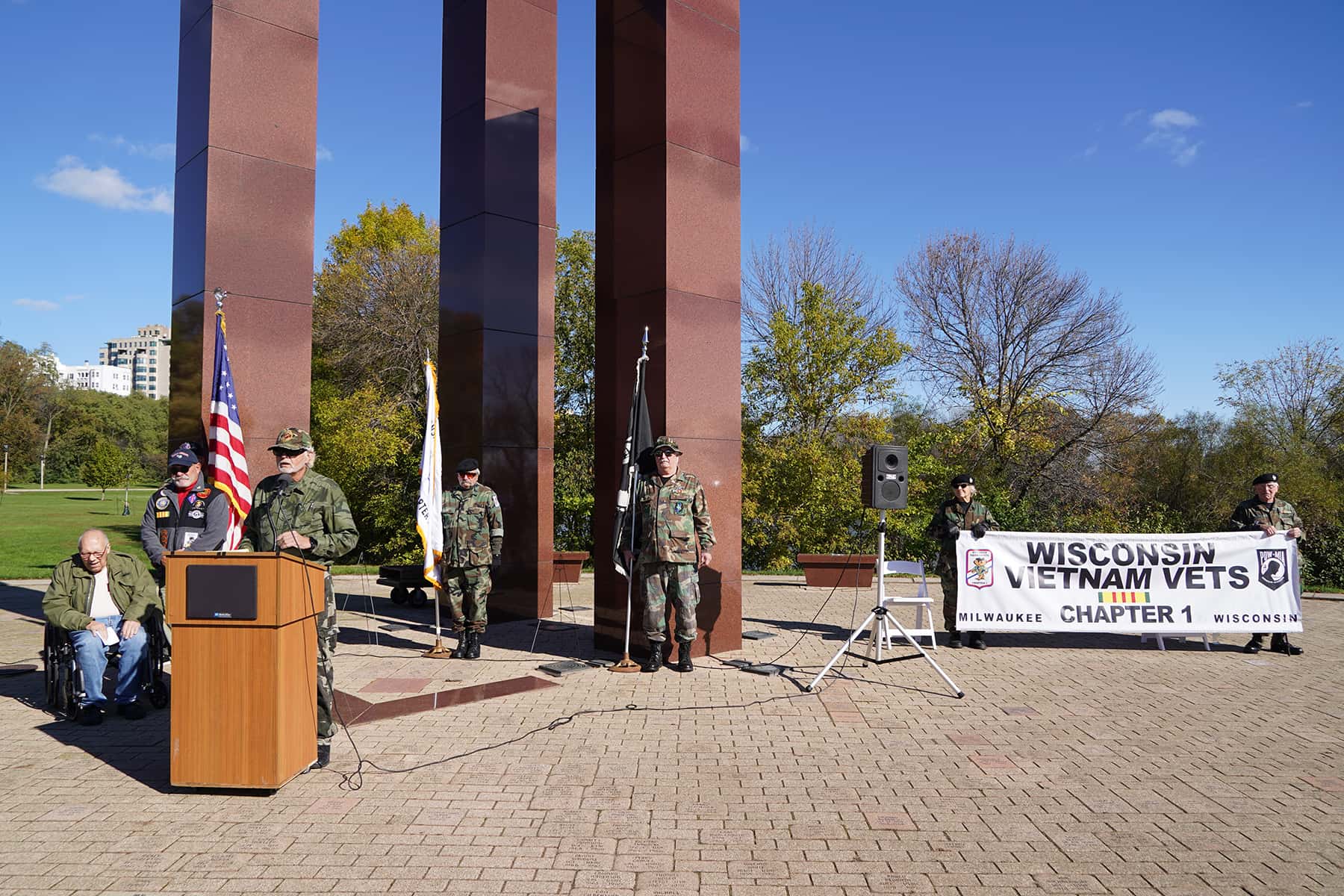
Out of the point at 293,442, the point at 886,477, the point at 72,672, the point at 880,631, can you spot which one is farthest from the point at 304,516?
the point at 880,631

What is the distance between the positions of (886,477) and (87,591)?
683 cm

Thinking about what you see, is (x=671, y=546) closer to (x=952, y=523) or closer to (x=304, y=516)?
(x=304, y=516)

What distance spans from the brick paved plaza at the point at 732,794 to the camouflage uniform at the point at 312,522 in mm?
1080

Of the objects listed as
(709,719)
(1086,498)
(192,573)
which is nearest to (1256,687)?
(709,719)

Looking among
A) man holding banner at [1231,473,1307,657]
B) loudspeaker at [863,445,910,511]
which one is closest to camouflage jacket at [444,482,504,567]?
loudspeaker at [863,445,910,511]

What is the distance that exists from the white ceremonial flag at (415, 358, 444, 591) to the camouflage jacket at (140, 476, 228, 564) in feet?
5.89

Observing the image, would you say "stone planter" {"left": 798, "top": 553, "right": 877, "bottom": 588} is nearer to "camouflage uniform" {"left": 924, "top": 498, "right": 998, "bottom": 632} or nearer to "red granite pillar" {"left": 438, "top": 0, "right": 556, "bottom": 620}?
"camouflage uniform" {"left": 924, "top": 498, "right": 998, "bottom": 632}

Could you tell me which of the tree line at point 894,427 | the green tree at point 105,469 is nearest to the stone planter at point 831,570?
the tree line at point 894,427

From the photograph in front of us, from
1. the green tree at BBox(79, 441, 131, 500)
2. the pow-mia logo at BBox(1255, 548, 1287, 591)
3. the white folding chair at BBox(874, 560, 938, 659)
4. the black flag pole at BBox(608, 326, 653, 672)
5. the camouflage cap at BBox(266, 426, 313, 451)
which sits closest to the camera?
the camouflage cap at BBox(266, 426, 313, 451)

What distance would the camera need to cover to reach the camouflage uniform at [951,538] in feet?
33.1

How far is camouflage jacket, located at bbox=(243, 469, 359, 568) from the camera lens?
5.73m

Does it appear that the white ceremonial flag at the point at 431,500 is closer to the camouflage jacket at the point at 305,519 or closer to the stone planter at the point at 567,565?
the camouflage jacket at the point at 305,519

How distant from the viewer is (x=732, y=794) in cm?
493

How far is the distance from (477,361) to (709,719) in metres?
6.67
